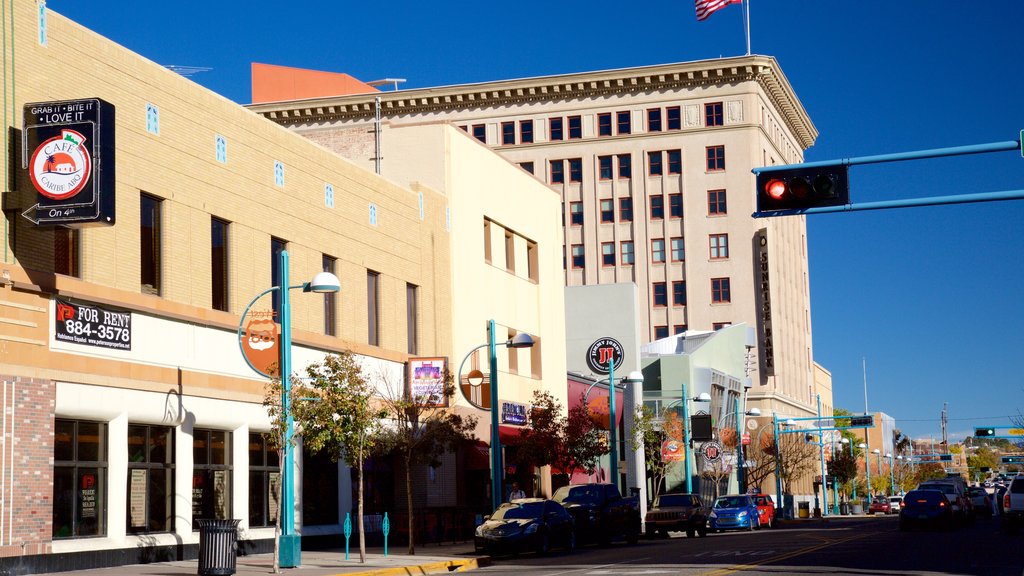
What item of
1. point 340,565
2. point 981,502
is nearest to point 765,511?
point 981,502

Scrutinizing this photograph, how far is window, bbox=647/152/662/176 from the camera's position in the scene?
327 feet

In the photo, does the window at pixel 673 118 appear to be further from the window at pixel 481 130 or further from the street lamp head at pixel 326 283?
the street lamp head at pixel 326 283

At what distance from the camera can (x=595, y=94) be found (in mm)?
99438

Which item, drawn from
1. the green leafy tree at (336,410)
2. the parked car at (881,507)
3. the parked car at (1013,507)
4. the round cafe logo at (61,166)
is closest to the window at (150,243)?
the round cafe logo at (61,166)

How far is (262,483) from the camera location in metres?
34.5

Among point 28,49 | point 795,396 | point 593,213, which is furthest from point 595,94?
point 28,49

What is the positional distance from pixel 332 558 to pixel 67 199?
1101cm

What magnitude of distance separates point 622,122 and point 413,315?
192 ft

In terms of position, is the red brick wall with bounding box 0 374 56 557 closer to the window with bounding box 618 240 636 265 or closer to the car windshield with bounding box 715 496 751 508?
the car windshield with bounding box 715 496 751 508

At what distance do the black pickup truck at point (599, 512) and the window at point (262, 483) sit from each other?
28.7 feet

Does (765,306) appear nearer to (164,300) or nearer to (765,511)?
(765,511)

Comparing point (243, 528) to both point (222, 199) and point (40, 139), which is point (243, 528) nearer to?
point (222, 199)

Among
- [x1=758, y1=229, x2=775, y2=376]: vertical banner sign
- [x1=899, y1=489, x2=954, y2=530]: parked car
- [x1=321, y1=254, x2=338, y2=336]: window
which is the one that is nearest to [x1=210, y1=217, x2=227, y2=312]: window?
[x1=321, y1=254, x2=338, y2=336]: window

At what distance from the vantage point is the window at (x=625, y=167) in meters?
100
